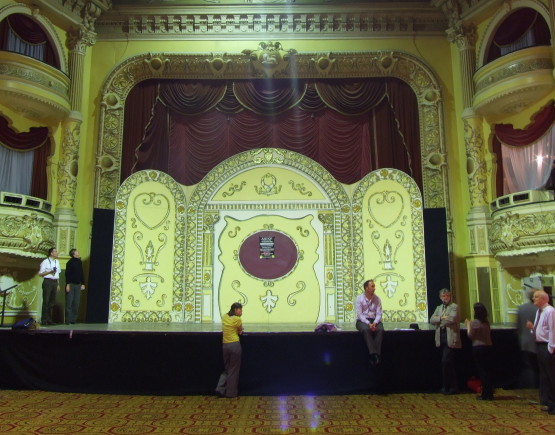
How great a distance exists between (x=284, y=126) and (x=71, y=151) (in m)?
5.06

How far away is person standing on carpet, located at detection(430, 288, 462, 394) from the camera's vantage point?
6465 mm

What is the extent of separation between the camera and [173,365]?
6.82m

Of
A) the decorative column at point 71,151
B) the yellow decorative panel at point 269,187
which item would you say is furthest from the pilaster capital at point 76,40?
the yellow decorative panel at point 269,187

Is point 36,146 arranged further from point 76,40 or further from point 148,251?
point 148,251

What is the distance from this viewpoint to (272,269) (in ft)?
36.7

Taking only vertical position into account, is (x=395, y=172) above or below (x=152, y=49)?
below

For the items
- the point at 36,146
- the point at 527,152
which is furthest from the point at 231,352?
the point at 527,152

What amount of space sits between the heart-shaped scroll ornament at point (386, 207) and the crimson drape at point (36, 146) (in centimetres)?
756

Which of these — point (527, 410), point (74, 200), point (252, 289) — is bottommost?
point (527, 410)

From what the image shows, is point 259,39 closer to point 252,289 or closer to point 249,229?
point 249,229

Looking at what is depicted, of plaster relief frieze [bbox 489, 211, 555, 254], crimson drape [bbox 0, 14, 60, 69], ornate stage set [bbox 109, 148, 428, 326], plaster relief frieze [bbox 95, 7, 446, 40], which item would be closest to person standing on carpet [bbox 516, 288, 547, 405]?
plaster relief frieze [bbox 489, 211, 555, 254]

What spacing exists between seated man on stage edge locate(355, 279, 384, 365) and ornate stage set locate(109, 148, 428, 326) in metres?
3.92

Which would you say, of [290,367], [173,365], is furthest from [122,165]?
[290,367]

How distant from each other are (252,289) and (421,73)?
6.68 metres
